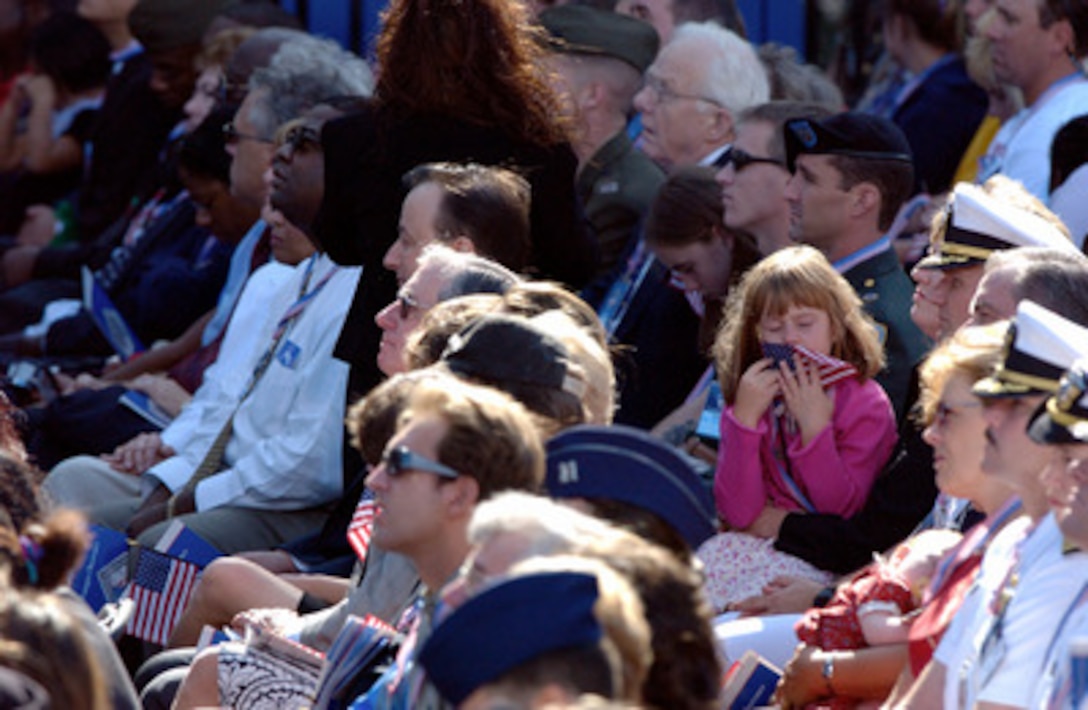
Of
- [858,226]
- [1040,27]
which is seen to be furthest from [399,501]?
[1040,27]

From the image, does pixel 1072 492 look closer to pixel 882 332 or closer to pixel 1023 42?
pixel 882 332

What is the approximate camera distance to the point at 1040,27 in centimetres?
664

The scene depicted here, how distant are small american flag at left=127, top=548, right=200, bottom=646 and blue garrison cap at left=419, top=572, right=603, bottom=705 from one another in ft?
9.82

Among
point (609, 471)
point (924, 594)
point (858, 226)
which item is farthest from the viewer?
point (858, 226)

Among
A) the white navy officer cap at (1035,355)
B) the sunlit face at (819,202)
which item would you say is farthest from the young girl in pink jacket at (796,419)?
the white navy officer cap at (1035,355)

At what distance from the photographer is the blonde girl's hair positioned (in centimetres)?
509

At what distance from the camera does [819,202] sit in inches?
222

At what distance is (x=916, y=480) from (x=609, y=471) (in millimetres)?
1639

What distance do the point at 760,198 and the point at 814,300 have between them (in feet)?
3.15

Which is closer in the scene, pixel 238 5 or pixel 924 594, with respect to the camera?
pixel 924 594

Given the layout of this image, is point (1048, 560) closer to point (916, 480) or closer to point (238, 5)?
point (916, 480)

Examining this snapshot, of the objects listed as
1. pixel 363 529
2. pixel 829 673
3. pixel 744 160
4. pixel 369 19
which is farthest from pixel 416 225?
pixel 369 19

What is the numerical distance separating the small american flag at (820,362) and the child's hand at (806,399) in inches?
0.5

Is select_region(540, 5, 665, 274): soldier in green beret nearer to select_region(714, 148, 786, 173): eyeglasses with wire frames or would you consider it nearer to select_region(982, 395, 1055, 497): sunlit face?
select_region(714, 148, 786, 173): eyeglasses with wire frames
